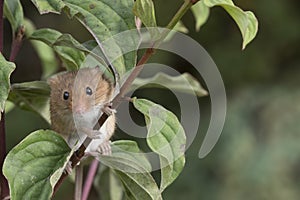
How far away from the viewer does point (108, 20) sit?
68 cm

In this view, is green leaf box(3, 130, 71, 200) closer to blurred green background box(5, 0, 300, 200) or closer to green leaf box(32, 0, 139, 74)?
green leaf box(32, 0, 139, 74)

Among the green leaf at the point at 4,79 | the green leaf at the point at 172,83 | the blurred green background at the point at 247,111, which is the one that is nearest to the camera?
the green leaf at the point at 4,79

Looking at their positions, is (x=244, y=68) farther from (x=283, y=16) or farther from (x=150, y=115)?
(x=150, y=115)

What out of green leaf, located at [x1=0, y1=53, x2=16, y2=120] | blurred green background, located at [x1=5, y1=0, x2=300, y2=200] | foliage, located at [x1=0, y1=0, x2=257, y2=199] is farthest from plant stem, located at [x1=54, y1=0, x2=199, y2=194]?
blurred green background, located at [x1=5, y1=0, x2=300, y2=200]

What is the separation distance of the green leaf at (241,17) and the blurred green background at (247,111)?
1.34m

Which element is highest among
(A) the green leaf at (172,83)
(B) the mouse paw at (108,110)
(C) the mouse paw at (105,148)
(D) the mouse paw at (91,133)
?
(B) the mouse paw at (108,110)

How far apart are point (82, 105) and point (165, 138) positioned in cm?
16

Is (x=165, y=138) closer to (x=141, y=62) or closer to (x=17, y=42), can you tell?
(x=141, y=62)

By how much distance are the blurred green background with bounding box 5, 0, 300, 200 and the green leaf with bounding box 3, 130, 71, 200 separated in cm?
140

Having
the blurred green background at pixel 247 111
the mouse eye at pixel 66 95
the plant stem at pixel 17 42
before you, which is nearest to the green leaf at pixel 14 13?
the plant stem at pixel 17 42

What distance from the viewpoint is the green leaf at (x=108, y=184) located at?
1.06m

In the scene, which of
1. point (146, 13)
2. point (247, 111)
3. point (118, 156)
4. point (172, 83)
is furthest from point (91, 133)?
point (247, 111)

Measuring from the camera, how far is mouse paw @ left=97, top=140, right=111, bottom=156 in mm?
785

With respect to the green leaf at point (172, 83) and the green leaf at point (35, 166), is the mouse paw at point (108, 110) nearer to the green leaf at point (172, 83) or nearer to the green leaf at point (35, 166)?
the green leaf at point (35, 166)
